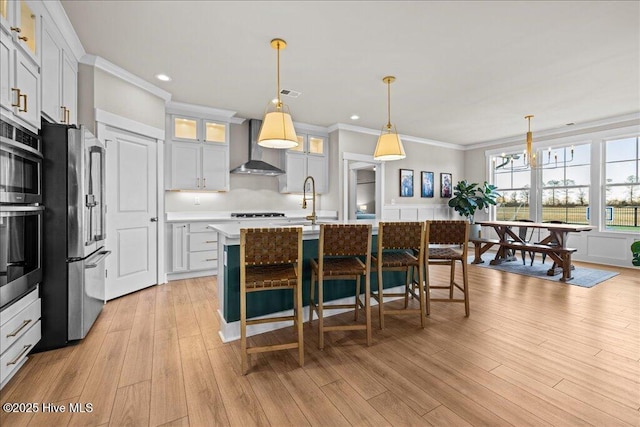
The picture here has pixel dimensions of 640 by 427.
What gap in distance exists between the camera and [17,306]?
1845mm

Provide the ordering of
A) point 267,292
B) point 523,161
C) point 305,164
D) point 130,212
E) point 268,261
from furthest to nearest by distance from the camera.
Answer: point 523,161 → point 305,164 → point 130,212 → point 267,292 → point 268,261

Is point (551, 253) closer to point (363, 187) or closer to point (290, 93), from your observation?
point (363, 187)

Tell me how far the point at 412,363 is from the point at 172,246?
361 centimetres

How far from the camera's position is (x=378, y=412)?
5.20ft

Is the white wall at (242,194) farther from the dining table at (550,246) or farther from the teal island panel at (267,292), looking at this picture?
the dining table at (550,246)

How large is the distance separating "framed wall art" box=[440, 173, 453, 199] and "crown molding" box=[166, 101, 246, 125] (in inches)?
213

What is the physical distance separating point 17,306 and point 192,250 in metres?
2.57

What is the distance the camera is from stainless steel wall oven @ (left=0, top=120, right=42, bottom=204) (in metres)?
1.71

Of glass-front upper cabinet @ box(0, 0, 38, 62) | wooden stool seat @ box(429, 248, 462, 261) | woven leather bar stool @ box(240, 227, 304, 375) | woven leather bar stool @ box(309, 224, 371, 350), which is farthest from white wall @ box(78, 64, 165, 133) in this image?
wooden stool seat @ box(429, 248, 462, 261)

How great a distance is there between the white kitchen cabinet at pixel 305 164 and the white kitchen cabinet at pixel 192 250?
177cm

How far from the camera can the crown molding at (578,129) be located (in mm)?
5293

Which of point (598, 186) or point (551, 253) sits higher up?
point (598, 186)

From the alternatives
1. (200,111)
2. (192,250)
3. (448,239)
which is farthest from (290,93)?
(448,239)

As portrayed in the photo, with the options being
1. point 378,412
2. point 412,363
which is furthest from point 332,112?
point 378,412
